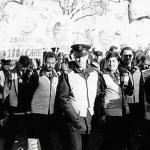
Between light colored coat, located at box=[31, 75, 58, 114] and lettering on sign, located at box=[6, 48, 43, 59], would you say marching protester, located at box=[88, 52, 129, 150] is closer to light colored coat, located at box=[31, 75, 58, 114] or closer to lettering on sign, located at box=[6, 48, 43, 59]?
light colored coat, located at box=[31, 75, 58, 114]

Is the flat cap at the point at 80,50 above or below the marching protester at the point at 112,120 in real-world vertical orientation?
above

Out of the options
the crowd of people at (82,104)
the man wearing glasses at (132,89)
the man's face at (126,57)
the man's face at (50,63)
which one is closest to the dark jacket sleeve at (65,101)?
the crowd of people at (82,104)

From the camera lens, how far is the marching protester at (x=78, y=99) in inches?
231

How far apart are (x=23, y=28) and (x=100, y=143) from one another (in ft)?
14.5

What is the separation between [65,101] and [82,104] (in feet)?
0.72

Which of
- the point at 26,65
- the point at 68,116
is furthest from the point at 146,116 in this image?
the point at 26,65

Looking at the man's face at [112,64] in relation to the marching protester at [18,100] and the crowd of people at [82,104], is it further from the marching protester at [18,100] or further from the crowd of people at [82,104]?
the marching protester at [18,100]

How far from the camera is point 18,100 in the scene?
7.43 meters

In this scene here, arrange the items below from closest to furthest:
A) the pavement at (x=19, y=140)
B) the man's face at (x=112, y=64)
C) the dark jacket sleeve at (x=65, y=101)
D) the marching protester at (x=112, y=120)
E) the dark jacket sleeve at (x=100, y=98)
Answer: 1. the dark jacket sleeve at (x=65, y=101)
2. the dark jacket sleeve at (x=100, y=98)
3. the marching protester at (x=112, y=120)
4. the man's face at (x=112, y=64)
5. the pavement at (x=19, y=140)

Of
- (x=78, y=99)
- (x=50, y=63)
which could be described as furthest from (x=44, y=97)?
(x=78, y=99)

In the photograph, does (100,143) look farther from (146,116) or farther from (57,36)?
(57,36)

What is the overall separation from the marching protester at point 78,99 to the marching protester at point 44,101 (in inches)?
27.9

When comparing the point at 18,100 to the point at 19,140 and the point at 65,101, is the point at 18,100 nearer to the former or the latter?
the point at 19,140

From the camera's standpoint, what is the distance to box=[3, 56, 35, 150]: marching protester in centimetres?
735
